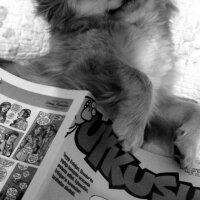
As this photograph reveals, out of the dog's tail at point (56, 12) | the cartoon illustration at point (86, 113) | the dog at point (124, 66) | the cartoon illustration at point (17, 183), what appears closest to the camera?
the cartoon illustration at point (17, 183)

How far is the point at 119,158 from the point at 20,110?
0.32 metres

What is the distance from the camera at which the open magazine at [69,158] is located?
3.03 ft

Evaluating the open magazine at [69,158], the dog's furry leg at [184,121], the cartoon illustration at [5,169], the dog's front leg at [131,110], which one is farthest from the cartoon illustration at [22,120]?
the dog's furry leg at [184,121]

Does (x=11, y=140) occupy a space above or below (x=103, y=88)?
below

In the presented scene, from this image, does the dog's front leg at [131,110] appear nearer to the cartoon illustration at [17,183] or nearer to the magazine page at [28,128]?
the magazine page at [28,128]

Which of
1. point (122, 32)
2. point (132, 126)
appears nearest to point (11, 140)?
point (132, 126)

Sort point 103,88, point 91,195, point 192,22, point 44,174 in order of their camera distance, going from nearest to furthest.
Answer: point 44,174
point 91,195
point 103,88
point 192,22

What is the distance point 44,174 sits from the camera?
895mm

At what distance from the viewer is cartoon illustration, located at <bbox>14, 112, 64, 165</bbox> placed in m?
0.98

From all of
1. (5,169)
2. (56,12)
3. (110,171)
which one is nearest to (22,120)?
(5,169)

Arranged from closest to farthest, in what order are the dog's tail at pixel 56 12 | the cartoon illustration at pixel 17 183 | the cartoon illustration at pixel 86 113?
the cartoon illustration at pixel 17 183
the cartoon illustration at pixel 86 113
the dog's tail at pixel 56 12

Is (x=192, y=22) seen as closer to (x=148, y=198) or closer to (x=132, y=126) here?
(x=132, y=126)

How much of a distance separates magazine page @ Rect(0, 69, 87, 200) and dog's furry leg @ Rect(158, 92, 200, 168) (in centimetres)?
34

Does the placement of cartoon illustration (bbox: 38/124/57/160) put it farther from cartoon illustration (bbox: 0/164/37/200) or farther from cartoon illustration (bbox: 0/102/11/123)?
cartoon illustration (bbox: 0/102/11/123)
